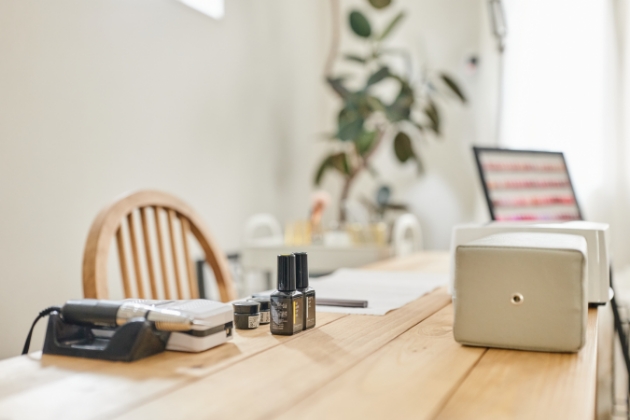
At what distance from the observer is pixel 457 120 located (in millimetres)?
3068

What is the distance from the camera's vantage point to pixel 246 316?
0.88 m

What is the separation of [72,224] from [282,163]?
4.52 ft

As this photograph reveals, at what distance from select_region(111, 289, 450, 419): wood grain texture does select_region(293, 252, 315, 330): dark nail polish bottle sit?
22 mm

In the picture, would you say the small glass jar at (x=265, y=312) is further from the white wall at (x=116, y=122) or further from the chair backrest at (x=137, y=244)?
the white wall at (x=116, y=122)

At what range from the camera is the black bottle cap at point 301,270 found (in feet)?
2.77

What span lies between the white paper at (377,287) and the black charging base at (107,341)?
0.36 meters

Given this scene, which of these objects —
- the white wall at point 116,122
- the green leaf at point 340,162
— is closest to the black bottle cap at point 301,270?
the white wall at point 116,122

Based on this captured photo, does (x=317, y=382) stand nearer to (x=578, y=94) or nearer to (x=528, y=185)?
(x=528, y=185)

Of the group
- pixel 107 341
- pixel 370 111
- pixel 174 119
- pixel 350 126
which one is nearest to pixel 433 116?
pixel 370 111

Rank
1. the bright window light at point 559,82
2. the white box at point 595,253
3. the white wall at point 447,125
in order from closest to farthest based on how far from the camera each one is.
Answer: the white box at point 595,253, the bright window light at point 559,82, the white wall at point 447,125

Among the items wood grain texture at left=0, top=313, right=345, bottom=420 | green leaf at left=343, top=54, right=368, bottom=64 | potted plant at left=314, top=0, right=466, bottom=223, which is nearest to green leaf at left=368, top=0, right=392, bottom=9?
potted plant at left=314, top=0, right=466, bottom=223

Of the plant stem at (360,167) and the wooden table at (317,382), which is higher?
the plant stem at (360,167)

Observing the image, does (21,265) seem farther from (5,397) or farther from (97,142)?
(5,397)

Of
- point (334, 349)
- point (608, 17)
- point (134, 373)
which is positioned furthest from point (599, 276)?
point (608, 17)
